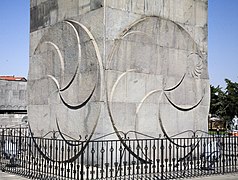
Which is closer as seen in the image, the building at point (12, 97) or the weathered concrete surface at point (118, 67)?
the weathered concrete surface at point (118, 67)

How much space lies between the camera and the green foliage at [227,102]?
144 ft

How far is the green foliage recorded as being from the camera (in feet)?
144

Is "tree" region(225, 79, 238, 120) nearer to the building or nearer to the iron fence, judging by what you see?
the building

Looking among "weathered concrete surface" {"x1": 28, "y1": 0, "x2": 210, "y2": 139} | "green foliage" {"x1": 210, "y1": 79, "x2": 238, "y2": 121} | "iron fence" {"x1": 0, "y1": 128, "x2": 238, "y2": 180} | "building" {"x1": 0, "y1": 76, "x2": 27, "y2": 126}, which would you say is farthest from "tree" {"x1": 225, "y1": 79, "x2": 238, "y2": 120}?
"iron fence" {"x1": 0, "y1": 128, "x2": 238, "y2": 180}

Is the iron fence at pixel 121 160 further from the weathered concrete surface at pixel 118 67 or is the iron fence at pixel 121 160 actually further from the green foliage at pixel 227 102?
the green foliage at pixel 227 102

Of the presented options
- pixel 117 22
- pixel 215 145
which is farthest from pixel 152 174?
pixel 117 22

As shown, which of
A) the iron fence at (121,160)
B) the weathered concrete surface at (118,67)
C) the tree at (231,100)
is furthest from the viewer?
the tree at (231,100)

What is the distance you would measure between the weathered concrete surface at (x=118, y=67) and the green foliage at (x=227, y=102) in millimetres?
31032

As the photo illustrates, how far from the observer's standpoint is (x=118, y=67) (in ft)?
35.4

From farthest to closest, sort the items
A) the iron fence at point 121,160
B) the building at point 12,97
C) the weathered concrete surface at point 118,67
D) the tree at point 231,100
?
the tree at point 231,100
the building at point 12,97
the weathered concrete surface at point 118,67
the iron fence at point 121,160

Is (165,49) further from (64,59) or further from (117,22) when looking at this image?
(64,59)

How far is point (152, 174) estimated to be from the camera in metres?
9.73

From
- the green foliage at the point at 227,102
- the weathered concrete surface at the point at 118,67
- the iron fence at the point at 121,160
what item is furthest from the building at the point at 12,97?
the green foliage at the point at 227,102

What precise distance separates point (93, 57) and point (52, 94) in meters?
2.35
